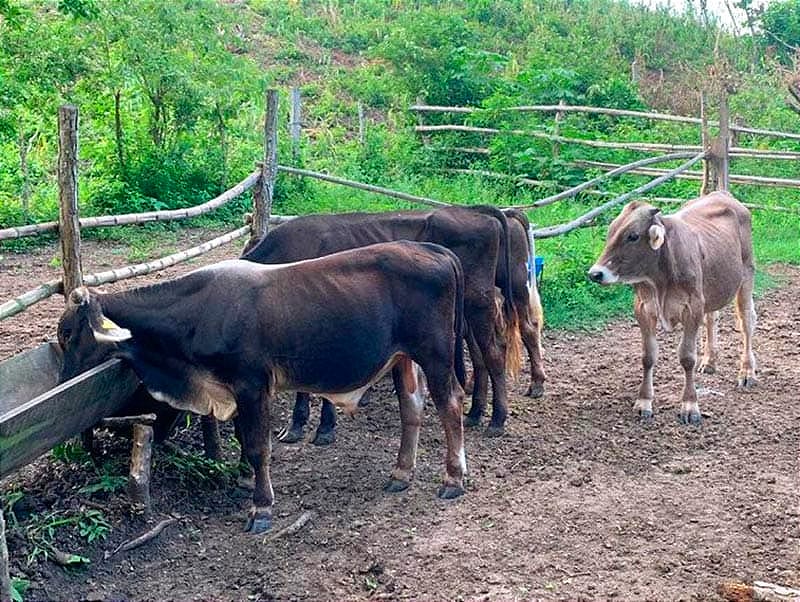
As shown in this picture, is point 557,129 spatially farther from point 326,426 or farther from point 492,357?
point 326,426

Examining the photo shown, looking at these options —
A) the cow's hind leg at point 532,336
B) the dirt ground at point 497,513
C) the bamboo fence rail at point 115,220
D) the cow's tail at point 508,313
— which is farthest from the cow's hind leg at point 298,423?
the cow's hind leg at point 532,336

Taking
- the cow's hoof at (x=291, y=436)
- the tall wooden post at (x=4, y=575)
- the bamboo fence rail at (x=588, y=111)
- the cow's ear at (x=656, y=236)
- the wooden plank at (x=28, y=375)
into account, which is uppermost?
the bamboo fence rail at (x=588, y=111)

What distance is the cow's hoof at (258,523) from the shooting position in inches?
214

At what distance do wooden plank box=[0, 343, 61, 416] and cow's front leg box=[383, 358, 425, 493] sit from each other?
2.00 m

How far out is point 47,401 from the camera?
15.5 feet

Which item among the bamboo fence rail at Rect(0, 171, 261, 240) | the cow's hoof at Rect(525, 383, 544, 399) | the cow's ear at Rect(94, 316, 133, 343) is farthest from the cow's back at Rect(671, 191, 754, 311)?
the cow's ear at Rect(94, 316, 133, 343)

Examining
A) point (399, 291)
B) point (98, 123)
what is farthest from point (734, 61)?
point (399, 291)

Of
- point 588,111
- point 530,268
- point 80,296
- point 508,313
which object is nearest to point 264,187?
point 530,268

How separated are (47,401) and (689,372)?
446 cm

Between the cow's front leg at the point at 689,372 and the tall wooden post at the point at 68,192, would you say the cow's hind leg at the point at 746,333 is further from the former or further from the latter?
the tall wooden post at the point at 68,192

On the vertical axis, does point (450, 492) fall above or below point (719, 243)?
below

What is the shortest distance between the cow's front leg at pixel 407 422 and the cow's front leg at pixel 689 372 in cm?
214

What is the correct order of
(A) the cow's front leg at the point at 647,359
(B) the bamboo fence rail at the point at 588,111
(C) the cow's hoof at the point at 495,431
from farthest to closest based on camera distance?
1. (B) the bamboo fence rail at the point at 588,111
2. (A) the cow's front leg at the point at 647,359
3. (C) the cow's hoof at the point at 495,431

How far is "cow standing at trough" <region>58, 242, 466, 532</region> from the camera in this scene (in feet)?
18.0
